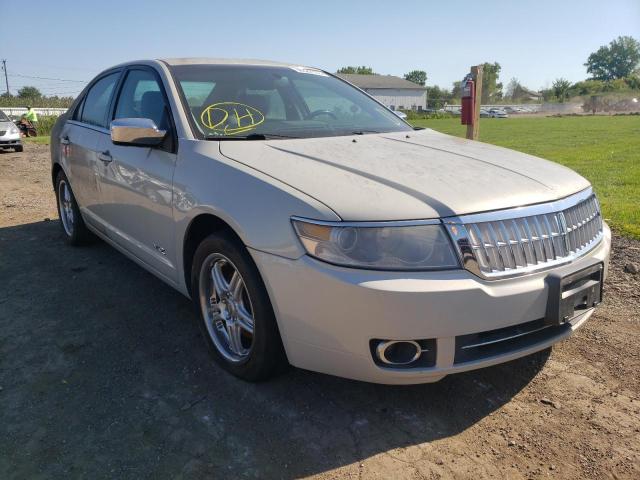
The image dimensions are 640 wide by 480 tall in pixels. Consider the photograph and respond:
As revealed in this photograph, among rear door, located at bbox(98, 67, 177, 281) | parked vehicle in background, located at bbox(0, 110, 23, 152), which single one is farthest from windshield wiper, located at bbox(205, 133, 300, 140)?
parked vehicle in background, located at bbox(0, 110, 23, 152)

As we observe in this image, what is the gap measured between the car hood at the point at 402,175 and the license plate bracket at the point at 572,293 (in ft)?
1.18

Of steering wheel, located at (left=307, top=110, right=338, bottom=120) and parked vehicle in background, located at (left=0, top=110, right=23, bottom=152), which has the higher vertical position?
steering wheel, located at (left=307, top=110, right=338, bottom=120)

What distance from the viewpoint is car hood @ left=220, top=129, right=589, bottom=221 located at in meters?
2.23

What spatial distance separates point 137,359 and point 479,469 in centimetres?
191

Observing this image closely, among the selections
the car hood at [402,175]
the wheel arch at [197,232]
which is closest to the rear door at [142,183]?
the wheel arch at [197,232]

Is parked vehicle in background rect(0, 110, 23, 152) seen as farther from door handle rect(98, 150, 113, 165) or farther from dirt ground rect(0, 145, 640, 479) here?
dirt ground rect(0, 145, 640, 479)

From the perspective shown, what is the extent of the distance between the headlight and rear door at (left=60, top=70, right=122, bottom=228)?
2.67m

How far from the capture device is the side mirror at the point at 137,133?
119 inches

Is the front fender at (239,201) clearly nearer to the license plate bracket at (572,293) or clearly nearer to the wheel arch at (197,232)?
the wheel arch at (197,232)

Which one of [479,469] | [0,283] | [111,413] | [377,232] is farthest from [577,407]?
[0,283]

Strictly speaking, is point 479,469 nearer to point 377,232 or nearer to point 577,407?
point 577,407

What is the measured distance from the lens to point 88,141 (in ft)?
14.2

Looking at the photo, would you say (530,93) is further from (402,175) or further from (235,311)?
(235,311)

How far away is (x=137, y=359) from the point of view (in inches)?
121
